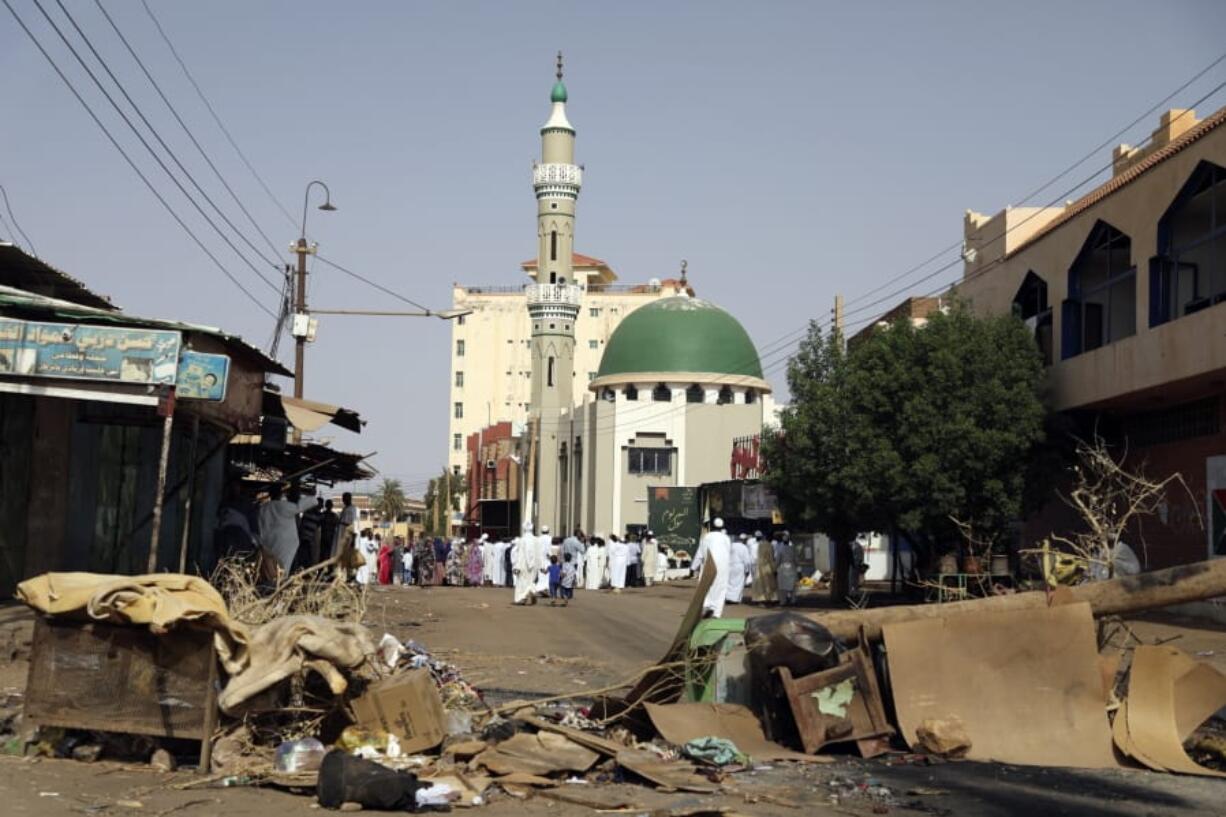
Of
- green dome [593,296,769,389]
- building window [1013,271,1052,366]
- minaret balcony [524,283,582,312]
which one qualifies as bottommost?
building window [1013,271,1052,366]

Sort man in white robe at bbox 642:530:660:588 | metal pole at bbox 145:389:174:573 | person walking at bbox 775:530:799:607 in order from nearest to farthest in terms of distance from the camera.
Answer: metal pole at bbox 145:389:174:573 < person walking at bbox 775:530:799:607 < man in white robe at bbox 642:530:660:588

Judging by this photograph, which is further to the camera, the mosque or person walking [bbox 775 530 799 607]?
the mosque

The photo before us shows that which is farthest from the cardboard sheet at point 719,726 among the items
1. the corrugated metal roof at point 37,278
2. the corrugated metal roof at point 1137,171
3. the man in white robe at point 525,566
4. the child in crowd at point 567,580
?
the child in crowd at point 567,580

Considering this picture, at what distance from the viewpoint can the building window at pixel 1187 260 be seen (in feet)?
73.0

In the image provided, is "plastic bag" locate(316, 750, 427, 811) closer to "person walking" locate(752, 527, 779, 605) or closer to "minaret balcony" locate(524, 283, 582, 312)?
"person walking" locate(752, 527, 779, 605)

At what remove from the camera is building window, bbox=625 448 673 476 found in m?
59.3

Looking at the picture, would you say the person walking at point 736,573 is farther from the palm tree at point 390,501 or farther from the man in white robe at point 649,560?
the palm tree at point 390,501

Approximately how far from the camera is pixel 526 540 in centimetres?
2825

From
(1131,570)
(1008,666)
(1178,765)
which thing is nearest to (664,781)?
(1008,666)

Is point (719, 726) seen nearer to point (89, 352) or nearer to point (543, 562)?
point (89, 352)

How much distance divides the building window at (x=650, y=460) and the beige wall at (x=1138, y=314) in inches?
1206

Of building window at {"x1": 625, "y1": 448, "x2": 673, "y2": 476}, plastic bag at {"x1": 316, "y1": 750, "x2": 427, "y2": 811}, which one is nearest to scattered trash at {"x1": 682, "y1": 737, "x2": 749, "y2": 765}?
plastic bag at {"x1": 316, "y1": 750, "x2": 427, "y2": 811}

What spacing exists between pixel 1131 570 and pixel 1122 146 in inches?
655

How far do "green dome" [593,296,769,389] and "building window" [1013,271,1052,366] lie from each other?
31308 millimetres
